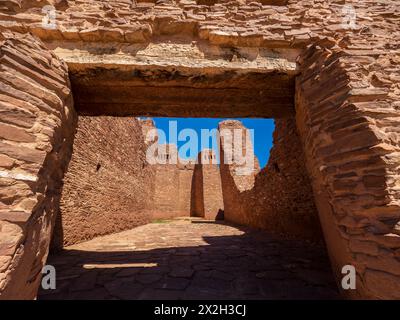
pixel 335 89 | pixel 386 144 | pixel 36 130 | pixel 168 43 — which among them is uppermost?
pixel 168 43

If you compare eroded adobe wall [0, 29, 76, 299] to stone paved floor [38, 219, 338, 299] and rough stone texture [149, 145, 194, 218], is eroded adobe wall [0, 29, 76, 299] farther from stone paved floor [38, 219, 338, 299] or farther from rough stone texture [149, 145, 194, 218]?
rough stone texture [149, 145, 194, 218]

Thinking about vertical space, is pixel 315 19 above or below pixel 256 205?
above

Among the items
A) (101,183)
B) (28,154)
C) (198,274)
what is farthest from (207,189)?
(28,154)

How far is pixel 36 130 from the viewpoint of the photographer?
5.95 feet

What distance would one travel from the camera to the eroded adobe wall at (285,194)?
4.48 meters

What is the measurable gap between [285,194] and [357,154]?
3755 millimetres

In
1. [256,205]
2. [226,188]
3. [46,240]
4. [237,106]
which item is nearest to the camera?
[46,240]

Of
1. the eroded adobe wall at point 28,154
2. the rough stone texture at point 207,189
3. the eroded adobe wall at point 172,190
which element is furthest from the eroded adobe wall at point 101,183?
the eroded adobe wall at point 172,190

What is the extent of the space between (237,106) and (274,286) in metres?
2.43

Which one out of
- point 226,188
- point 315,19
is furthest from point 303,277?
point 226,188

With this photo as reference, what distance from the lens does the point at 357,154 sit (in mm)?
1758

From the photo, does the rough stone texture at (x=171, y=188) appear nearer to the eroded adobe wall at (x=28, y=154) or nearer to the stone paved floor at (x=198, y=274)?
the stone paved floor at (x=198, y=274)

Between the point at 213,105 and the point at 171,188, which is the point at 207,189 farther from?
the point at 213,105
